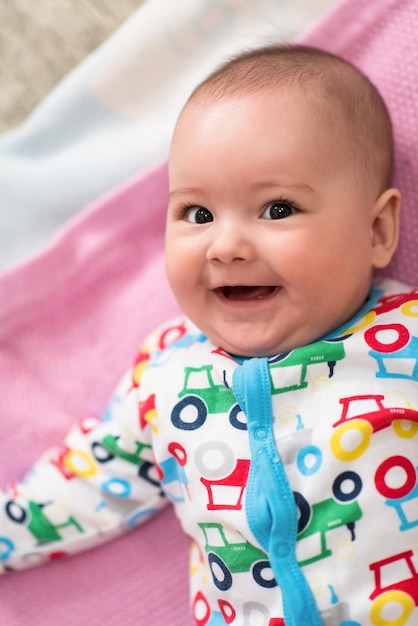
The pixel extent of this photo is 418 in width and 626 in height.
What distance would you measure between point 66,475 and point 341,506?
49cm

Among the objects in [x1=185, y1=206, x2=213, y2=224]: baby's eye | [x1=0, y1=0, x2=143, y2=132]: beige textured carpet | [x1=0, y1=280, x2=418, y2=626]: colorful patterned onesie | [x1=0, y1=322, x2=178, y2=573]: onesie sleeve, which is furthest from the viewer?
[x1=0, y1=0, x2=143, y2=132]: beige textured carpet

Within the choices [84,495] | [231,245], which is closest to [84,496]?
[84,495]

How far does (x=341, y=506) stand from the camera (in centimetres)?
103

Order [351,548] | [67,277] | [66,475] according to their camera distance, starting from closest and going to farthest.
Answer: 1. [351,548]
2. [66,475]
3. [67,277]

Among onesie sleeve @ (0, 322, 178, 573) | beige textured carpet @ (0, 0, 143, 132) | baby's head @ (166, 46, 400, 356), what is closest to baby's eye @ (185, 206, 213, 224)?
baby's head @ (166, 46, 400, 356)

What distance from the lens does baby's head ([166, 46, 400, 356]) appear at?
106 centimetres

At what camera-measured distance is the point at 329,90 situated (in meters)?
1.11

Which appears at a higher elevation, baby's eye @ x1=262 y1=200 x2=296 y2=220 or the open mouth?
baby's eye @ x1=262 y1=200 x2=296 y2=220

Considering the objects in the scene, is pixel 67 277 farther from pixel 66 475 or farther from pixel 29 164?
pixel 66 475

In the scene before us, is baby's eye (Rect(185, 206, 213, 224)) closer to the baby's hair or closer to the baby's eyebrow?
the baby's eyebrow

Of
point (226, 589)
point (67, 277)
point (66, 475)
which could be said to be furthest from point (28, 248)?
point (226, 589)

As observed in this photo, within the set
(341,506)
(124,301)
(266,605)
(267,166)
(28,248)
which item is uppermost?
(267,166)

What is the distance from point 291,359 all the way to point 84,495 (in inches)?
17.3

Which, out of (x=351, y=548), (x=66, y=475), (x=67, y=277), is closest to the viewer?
(x=351, y=548)
